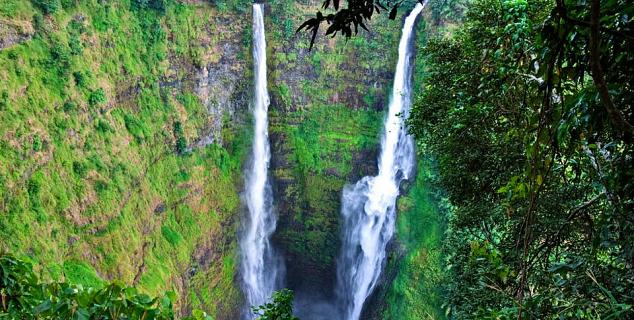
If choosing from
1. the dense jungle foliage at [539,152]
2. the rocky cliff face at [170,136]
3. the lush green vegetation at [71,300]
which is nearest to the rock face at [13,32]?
the rocky cliff face at [170,136]

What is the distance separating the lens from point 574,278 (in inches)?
73.2

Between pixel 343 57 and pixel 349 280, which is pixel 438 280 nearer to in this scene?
pixel 349 280

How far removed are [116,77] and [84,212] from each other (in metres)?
3.78

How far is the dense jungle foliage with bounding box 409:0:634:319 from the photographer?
4.69ft

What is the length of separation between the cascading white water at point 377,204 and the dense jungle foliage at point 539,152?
31.3 ft

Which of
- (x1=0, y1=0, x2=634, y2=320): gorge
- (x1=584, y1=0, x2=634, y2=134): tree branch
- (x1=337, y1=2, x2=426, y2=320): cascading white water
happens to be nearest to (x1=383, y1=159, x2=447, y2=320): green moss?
(x1=0, y1=0, x2=634, y2=320): gorge

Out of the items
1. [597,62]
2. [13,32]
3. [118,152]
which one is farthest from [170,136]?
[597,62]

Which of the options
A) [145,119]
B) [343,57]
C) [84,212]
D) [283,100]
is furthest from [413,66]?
[84,212]

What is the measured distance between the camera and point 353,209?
16516 millimetres

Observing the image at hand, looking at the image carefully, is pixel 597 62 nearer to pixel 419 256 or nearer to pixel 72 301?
pixel 72 301

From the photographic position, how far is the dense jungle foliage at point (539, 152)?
1430mm

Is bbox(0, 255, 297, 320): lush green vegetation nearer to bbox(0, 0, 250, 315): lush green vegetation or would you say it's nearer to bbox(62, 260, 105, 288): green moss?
bbox(0, 0, 250, 315): lush green vegetation

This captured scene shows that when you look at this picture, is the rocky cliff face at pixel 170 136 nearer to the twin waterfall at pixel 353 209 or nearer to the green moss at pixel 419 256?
the twin waterfall at pixel 353 209

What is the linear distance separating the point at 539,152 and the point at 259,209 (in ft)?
48.8
